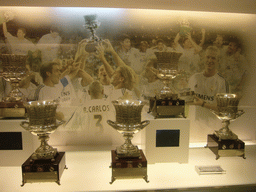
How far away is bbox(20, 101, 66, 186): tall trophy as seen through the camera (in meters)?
2.02

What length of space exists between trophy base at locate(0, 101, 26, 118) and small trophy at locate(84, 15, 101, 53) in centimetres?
116

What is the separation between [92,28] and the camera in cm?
295

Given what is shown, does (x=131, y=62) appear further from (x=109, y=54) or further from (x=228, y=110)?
(x=228, y=110)

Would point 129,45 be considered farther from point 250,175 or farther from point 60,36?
point 250,175

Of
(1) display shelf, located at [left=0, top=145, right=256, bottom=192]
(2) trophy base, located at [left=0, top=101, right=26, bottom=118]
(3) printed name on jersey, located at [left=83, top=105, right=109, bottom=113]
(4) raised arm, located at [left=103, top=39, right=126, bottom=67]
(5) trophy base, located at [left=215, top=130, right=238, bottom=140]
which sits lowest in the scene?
(1) display shelf, located at [left=0, top=145, right=256, bottom=192]

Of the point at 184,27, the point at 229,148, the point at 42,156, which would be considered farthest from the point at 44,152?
the point at 184,27

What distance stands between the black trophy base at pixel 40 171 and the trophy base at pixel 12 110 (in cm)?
66

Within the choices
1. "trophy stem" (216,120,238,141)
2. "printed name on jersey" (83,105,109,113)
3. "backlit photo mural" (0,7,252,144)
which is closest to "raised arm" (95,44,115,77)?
"backlit photo mural" (0,7,252,144)

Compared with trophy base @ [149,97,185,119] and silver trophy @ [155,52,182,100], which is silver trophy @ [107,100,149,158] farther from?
silver trophy @ [155,52,182,100]

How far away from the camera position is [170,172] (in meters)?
2.34

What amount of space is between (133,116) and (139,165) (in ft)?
1.59

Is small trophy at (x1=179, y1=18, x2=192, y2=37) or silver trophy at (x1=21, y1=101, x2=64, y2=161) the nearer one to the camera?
silver trophy at (x1=21, y1=101, x2=64, y2=161)

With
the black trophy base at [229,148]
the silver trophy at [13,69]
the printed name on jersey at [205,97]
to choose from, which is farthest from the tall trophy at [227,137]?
the silver trophy at [13,69]

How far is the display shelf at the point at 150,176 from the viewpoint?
205cm
